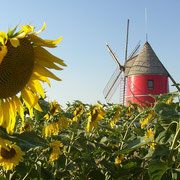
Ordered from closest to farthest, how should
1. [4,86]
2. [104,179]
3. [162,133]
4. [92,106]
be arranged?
[4,86] < [162,133] < [104,179] < [92,106]

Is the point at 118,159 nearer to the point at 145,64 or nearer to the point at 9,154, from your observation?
the point at 9,154

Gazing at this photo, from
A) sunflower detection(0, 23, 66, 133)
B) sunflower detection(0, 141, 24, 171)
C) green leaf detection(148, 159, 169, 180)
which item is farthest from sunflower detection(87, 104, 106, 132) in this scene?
sunflower detection(0, 23, 66, 133)

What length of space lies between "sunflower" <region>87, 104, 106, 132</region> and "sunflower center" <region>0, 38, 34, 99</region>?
5.63 ft

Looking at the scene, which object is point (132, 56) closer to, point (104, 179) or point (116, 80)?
point (116, 80)

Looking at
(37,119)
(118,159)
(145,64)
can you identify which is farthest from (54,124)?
(145,64)

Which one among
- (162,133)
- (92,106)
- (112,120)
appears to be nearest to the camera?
(162,133)

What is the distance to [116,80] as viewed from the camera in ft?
93.5

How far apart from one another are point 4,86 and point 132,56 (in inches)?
1148

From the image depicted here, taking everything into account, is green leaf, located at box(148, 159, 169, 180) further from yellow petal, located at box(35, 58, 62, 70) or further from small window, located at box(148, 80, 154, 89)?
small window, located at box(148, 80, 154, 89)

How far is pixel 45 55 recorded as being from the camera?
1447 mm

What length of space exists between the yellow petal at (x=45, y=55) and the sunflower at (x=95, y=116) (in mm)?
1690

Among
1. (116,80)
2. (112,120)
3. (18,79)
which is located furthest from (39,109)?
(116,80)

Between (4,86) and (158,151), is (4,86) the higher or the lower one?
the higher one

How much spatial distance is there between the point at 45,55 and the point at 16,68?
7.0 inches
